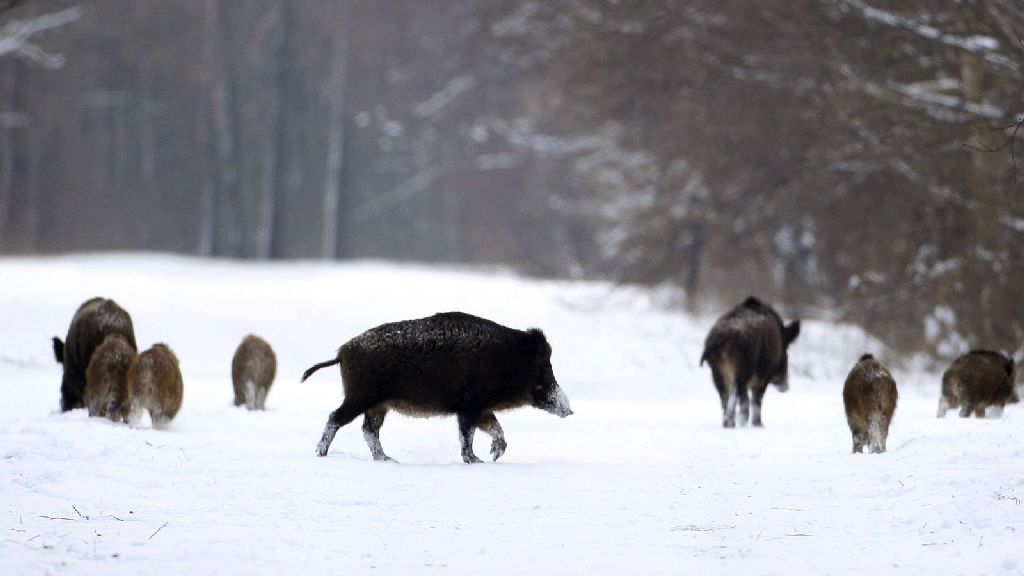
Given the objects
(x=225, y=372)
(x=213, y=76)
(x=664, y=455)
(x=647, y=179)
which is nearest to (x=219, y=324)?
(x=225, y=372)

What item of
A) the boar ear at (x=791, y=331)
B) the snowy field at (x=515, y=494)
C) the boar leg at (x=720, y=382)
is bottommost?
the snowy field at (x=515, y=494)

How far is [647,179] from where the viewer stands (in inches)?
1235

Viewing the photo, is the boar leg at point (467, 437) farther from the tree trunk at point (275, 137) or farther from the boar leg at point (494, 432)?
the tree trunk at point (275, 137)

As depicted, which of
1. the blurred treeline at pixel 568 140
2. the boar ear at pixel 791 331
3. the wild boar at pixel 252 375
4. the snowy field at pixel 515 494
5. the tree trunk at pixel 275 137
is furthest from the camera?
the tree trunk at pixel 275 137

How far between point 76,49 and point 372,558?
53.7 meters

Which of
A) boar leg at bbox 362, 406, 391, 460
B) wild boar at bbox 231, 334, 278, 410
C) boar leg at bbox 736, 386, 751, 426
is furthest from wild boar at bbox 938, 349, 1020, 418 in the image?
wild boar at bbox 231, 334, 278, 410

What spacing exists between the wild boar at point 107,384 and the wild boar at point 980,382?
7.21 meters

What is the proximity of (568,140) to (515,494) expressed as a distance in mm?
38173

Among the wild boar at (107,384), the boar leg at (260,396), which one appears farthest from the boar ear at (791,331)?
the wild boar at (107,384)

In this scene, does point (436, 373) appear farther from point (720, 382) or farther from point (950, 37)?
point (950, 37)

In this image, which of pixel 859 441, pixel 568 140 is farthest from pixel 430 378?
pixel 568 140

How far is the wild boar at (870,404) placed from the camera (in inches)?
396

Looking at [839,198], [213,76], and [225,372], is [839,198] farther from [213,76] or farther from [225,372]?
[213,76]

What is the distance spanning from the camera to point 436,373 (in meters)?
9.54
